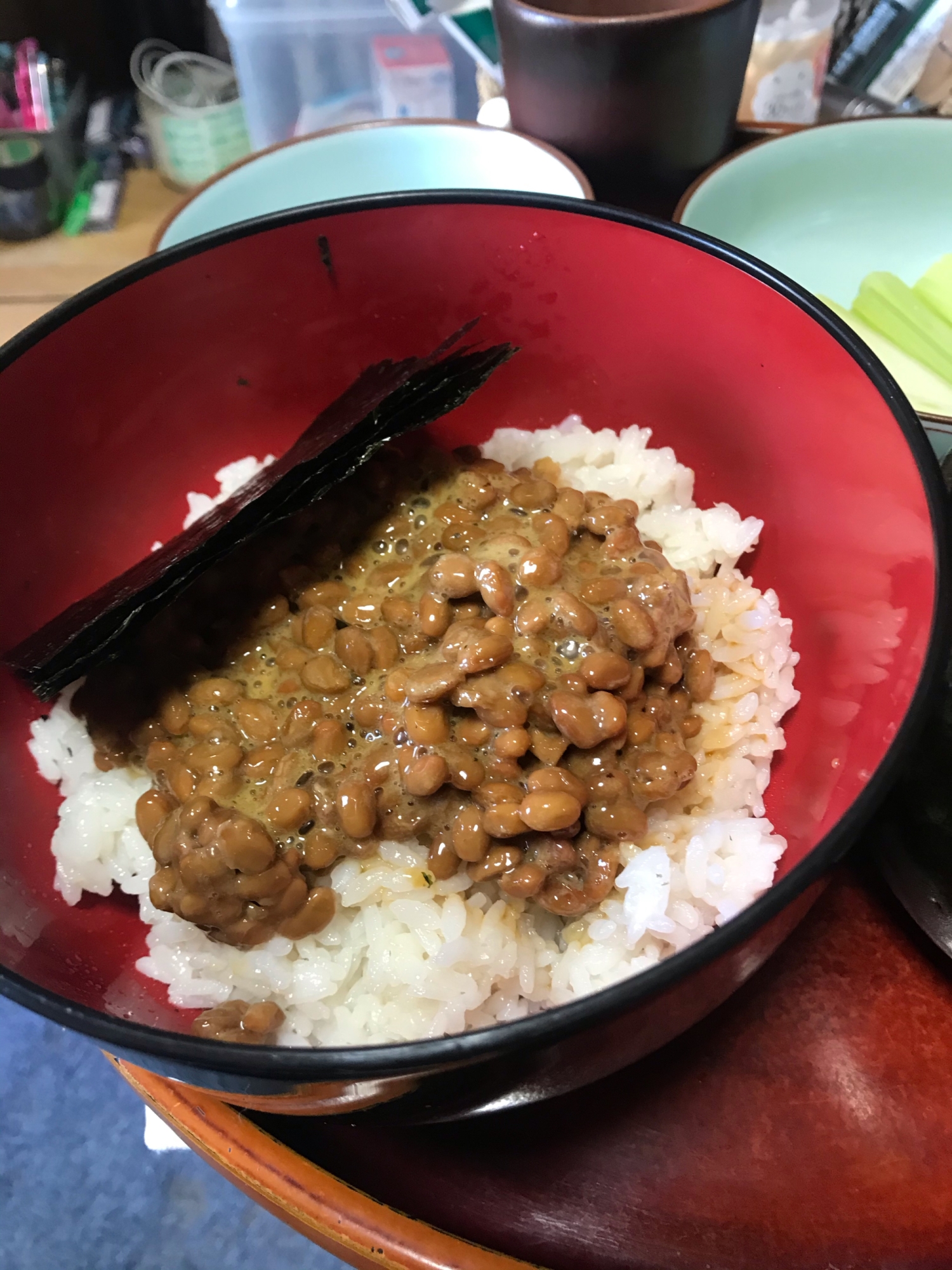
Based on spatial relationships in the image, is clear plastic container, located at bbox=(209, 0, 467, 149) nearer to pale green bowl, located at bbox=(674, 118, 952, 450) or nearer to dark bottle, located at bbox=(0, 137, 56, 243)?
dark bottle, located at bbox=(0, 137, 56, 243)

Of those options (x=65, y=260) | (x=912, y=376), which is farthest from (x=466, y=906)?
(x=65, y=260)

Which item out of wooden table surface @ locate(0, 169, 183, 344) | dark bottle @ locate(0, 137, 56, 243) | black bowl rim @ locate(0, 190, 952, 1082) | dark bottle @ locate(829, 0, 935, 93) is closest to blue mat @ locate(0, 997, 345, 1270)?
black bowl rim @ locate(0, 190, 952, 1082)

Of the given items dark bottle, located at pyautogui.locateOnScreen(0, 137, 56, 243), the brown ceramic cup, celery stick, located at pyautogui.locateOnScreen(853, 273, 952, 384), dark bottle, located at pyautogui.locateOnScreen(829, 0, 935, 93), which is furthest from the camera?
dark bottle, located at pyautogui.locateOnScreen(0, 137, 56, 243)

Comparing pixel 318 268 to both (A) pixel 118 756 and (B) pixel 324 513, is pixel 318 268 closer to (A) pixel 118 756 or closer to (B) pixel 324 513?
(B) pixel 324 513

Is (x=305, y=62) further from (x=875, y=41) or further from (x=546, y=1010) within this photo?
(x=546, y=1010)

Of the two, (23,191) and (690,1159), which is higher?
(23,191)

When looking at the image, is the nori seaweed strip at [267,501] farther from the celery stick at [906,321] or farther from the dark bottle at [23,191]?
the dark bottle at [23,191]
